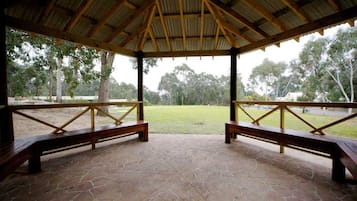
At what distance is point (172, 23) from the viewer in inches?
189

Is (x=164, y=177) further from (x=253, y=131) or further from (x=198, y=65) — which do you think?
(x=198, y=65)

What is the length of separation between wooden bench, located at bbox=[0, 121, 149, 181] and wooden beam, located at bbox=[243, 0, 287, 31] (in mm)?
4126

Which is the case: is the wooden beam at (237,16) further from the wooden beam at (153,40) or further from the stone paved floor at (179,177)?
the stone paved floor at (179,177)

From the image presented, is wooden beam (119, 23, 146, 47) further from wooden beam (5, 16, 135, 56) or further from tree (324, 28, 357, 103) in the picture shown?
tree (324, 28, 357, 103)

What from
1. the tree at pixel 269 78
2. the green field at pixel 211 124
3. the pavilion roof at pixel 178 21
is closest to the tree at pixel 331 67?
the green field at pixel 211 124

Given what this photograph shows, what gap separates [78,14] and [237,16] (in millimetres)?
3628

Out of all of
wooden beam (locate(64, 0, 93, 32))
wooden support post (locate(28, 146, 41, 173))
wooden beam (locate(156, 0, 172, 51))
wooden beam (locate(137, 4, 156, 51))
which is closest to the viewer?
wooden support post (locate(28, 146, 41, 173))

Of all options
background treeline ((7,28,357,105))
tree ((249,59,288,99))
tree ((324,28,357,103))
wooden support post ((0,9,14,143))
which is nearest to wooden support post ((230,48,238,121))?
background treeline ((7,28,357,105))

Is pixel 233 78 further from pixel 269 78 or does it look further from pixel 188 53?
pixel 269 78

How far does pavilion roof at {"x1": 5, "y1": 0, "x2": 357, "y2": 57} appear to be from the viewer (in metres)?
3.20

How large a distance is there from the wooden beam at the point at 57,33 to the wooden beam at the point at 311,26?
13.7 feet

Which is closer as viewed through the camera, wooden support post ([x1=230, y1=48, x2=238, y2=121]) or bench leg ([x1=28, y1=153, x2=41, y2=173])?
bench leg ([x1=28, y1=153, x2=41, y2=173])

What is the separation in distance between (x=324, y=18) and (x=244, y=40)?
6.30 feet

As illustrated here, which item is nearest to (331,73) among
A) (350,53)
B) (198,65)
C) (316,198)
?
(350,53)
